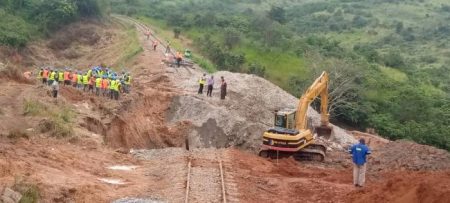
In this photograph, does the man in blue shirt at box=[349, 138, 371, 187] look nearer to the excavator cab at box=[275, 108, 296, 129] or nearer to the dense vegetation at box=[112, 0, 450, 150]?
the excavator cab at box=[275, 108, 296, 129]

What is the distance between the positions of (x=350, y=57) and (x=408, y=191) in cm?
4952

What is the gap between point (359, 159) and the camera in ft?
70.1

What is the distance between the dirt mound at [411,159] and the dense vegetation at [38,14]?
39.6m

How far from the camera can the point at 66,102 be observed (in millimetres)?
30766

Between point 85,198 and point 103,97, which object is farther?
point 103,97

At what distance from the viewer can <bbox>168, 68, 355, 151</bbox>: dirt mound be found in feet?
108

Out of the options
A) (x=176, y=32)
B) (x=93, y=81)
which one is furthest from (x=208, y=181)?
(x=176, y=32)

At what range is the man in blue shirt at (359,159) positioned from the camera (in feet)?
69.8

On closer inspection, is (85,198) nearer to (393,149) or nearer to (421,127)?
(393,149)

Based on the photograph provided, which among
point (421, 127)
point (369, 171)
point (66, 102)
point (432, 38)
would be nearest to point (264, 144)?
point (369, 171)

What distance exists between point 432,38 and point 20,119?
303 feet

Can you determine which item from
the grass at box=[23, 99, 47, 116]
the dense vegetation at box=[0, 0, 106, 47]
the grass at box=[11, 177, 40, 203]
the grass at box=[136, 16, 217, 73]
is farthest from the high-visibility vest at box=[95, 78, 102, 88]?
the dense vegetation at box=[0, 0, 106, 47]

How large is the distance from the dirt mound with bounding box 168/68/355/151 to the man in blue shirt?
9.95 m

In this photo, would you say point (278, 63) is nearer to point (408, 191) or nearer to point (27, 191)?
point (408, 191)
